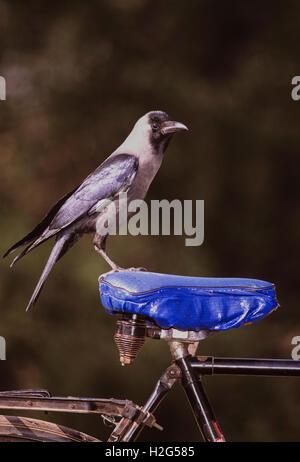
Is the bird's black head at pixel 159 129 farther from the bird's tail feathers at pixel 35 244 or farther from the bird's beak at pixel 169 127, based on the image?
the bird's tail feathers at pixel 35 244

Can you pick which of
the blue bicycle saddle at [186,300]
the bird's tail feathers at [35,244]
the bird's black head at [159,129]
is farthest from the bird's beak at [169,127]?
the blue bicycle saddle at [186,300]

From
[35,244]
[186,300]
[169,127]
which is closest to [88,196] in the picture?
[35,244]

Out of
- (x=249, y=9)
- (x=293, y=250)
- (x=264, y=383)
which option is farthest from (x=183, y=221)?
(x=249, y=9)

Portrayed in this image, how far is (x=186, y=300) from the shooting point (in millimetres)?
1228

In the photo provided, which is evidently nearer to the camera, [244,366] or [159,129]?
[244,366]

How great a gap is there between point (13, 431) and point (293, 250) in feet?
4.97

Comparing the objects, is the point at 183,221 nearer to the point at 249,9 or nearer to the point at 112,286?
the point at 249,9

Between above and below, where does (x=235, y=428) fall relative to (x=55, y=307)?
below

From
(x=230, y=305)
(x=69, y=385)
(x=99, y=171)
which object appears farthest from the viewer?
(x=69, y=385)

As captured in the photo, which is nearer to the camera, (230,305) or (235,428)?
(230,305)

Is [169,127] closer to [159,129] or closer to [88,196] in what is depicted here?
[159,129]

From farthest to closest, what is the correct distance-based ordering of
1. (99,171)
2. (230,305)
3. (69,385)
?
(69,385)
(99,171)
(230,305)

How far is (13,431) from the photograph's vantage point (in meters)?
1.30

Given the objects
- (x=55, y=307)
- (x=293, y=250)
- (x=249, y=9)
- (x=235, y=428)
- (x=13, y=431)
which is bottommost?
(x=13, y=431)
